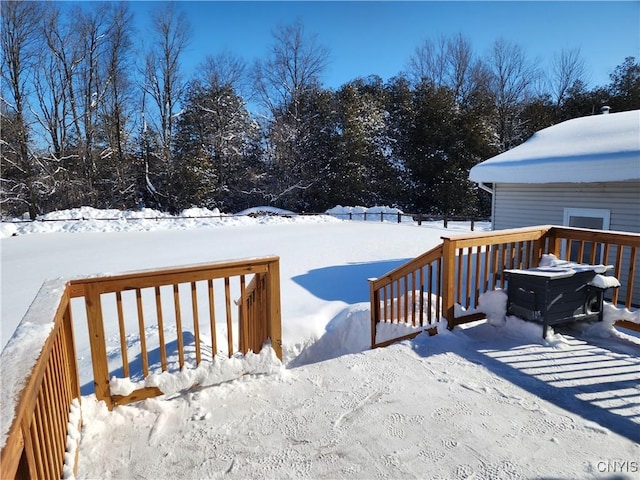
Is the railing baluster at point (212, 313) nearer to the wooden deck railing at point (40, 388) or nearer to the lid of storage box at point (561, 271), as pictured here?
the wooden deck railing at point (40, 388)

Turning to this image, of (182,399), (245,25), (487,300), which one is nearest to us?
(182,399)

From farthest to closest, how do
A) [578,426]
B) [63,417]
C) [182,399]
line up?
[182,399] → [578,426] → [63,417]

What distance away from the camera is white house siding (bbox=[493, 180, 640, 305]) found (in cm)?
617

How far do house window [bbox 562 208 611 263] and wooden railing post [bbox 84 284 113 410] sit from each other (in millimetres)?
6872

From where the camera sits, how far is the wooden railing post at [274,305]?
2.78m

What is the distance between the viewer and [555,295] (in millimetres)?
3209

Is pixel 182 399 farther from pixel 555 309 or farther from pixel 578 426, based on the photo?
pixel 555 309

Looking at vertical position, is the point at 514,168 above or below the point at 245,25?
below

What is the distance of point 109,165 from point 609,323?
2259 centimetres

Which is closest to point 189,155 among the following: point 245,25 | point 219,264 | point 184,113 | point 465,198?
point 184,113

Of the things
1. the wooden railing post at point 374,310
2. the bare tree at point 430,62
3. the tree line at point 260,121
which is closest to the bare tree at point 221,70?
the tree line at point 260,121

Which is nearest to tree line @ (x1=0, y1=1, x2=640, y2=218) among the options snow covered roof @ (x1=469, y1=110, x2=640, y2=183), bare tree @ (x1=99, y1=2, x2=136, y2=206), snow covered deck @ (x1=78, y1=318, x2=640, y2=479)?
bare tree @ (x1=99, y1=2, x2=136, y2=206)

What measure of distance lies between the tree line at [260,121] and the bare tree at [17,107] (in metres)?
0.06

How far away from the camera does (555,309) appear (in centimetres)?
324
